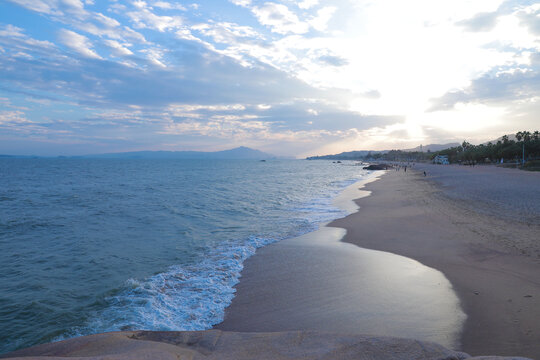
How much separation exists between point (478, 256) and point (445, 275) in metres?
2.21

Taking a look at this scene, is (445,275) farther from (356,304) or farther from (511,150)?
(511,150)

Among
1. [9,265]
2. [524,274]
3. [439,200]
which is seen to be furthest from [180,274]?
[439,200]

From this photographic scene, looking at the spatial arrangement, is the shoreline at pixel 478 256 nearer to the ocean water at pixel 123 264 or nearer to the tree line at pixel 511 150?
the ocean water at pixel 123 264

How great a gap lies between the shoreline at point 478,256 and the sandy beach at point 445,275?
0.02 metres

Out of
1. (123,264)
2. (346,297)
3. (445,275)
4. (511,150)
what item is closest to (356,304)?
(346,297)

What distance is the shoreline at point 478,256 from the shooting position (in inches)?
186

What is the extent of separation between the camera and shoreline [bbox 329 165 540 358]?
4723mm

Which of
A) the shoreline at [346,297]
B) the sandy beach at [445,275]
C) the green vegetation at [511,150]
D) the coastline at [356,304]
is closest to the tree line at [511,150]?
the green vegetation at [511,150]

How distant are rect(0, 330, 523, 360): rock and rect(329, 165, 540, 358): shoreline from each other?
5.20 ft

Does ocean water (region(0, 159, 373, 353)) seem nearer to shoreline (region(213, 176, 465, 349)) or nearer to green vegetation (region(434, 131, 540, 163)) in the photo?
shoreline (region(213, 176, 465, 349))

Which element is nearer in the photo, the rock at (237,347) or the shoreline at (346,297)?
the rock at (237,347)

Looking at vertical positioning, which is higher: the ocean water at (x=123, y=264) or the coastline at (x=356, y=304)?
the coastline at (x=356, y=304)

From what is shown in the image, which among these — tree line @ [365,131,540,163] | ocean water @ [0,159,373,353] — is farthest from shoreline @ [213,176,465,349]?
tree line @ [365,131,540,163]

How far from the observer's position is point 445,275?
7.54m
